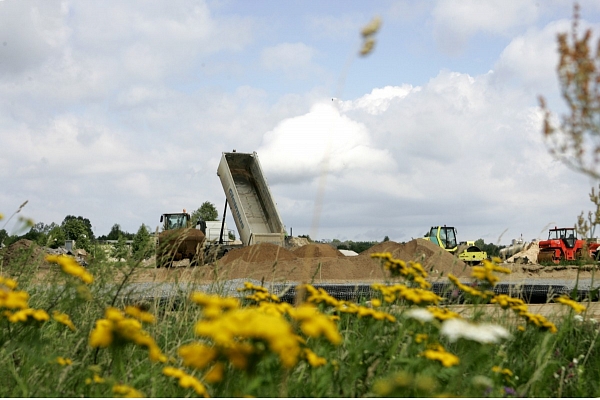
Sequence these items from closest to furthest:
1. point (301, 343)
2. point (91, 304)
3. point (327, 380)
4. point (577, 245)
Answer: point (301, 343) < point (327, 380) < point (91, 304) < point (577, 245)

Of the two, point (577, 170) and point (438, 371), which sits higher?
point (577, 170)

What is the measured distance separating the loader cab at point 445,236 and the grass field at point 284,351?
2085cm

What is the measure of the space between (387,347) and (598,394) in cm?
164

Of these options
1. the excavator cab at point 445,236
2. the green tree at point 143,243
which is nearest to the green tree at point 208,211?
the excavator cab at point 445,236

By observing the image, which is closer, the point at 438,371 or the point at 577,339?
the point at 438,371

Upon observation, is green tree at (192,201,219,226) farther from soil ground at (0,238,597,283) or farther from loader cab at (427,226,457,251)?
soil ground at (0,238,597,283)

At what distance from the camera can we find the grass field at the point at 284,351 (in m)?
1.67

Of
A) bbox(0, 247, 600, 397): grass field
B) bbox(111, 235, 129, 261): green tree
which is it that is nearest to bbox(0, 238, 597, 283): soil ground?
bbox(111, 235, 129, 261): green tree

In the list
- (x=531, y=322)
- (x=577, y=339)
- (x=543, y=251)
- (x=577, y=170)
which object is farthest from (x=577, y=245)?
(x=531, y=322)

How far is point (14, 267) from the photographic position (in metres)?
5.08

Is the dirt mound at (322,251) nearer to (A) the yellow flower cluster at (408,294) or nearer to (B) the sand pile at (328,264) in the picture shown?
(B) the sand pile at (328,264)

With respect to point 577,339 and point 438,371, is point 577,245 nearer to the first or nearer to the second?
point 577,339

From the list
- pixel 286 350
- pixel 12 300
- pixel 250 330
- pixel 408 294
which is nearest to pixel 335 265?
pixel 408 294

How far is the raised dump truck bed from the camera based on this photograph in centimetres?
1762
